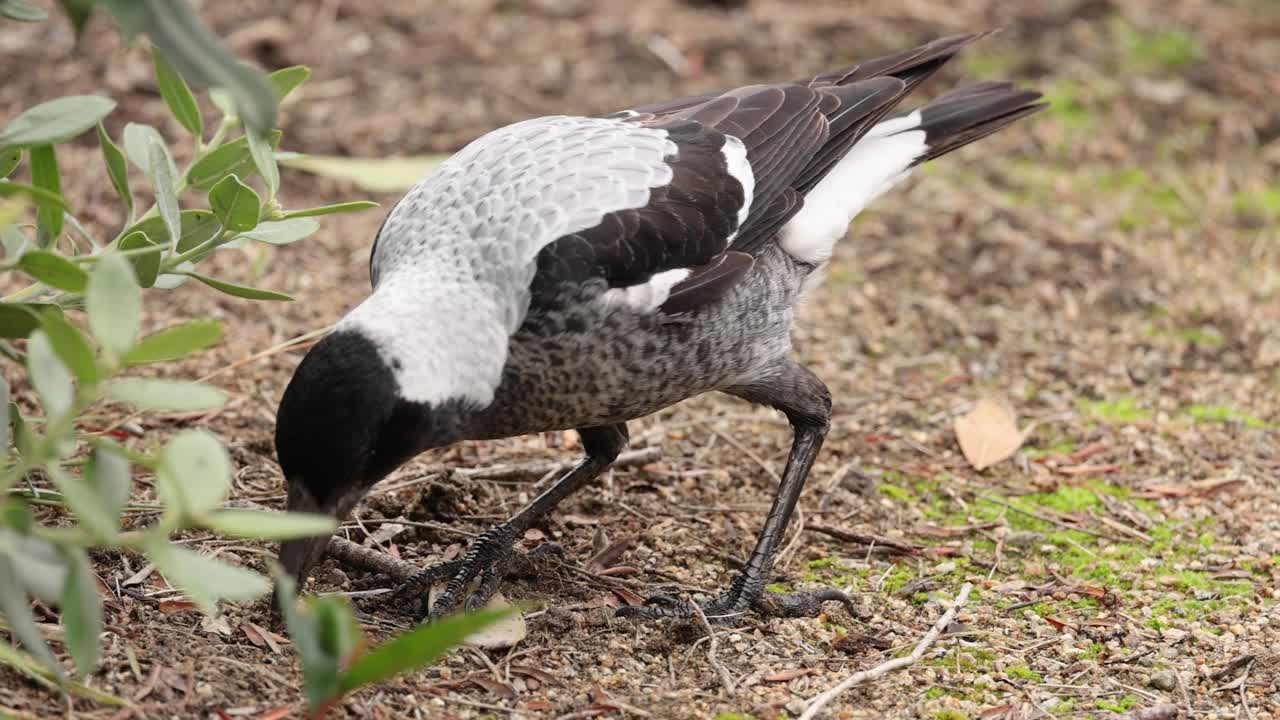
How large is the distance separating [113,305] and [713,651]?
177cm

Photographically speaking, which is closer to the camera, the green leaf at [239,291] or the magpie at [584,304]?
the magpie at [584,304]

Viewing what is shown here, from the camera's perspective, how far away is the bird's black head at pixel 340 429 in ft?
9.62

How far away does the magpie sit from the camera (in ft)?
10.2

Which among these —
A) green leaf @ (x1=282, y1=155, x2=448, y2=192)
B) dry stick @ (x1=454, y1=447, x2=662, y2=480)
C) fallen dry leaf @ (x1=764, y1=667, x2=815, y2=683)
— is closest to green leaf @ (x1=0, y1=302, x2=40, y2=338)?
dry stick @ (x1=454, y1=447, x2=662, y2=480)

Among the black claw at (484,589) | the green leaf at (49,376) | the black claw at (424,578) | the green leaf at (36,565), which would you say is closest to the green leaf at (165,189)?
the green leaf at (49,376)

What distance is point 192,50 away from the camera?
226 cm

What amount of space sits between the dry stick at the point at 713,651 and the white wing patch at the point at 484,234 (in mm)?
796

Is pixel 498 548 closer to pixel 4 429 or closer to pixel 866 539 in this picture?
pixel 866 539

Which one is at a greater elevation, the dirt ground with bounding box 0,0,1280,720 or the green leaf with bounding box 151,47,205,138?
the green leaf with bounding box 151,47,205,138

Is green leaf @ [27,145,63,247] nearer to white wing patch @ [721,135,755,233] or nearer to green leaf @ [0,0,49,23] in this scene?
green leaf @ [0,0,49,23]

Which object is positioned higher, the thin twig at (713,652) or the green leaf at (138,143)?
the green leaf at (138,143)

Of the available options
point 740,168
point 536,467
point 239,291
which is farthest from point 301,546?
point 740,168

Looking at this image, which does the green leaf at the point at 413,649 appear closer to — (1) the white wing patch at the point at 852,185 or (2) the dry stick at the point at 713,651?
(2) the dry stick at the point at 713,651

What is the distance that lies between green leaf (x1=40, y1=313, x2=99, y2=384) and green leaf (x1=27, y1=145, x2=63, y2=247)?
679 millimetres
